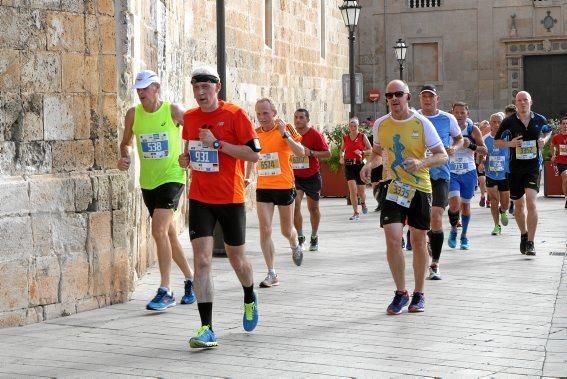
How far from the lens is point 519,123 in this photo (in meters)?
13.9

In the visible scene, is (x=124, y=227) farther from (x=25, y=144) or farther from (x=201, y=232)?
(x=201, y=232)

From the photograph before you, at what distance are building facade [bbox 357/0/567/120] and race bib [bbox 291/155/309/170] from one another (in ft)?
91.4

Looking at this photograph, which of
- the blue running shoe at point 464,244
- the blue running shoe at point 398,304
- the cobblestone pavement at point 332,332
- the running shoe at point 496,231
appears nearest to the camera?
the cobblestone pavement at point 332,332

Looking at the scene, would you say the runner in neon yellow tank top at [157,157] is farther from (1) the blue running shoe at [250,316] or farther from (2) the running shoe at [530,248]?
(2) the running shoe at [530,248]

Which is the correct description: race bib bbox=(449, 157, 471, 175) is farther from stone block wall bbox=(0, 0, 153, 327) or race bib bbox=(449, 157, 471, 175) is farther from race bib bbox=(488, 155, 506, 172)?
stone block wall bbox=(0, 0, 153, 327)

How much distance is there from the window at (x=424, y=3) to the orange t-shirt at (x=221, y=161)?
34.5 metres

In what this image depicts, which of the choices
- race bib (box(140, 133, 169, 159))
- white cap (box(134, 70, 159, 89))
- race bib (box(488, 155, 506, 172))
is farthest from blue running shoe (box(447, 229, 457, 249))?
white cap (box(134, 70, 159, 89))

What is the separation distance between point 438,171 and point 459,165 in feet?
7.74

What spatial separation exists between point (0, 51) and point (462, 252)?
6.62 m

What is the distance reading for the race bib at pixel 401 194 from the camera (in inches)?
373

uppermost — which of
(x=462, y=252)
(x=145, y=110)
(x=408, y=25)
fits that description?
(x=408, y=25)

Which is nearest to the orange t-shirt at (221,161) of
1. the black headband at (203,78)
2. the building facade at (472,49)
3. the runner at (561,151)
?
the black headband at (203,78)

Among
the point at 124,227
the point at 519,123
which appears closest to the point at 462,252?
the point at 519,123

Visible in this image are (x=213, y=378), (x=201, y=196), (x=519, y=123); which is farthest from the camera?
(x=519, y=123)
